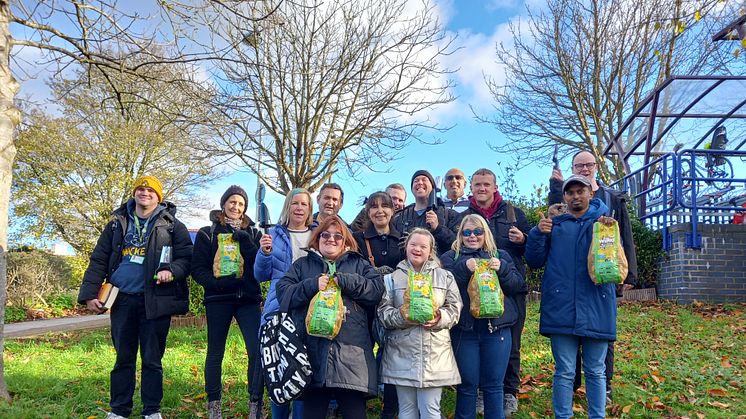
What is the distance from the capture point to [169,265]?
474 cm

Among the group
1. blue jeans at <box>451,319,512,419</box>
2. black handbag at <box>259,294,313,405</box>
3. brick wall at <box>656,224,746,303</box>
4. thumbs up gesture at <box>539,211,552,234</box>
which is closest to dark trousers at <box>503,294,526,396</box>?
blue jeans at <box>451,319,512,419</box>

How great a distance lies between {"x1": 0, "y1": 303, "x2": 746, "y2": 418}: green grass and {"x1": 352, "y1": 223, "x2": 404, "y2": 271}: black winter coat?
1.45m

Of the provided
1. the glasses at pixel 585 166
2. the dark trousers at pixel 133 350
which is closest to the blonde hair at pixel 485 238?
the glasses at pixel 585 166

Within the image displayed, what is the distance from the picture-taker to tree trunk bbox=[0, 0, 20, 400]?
17.7ft

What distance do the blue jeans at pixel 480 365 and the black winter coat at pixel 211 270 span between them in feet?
5.85

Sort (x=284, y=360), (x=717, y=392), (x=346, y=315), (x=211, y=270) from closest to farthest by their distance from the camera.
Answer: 1. (x=284, y=360)
2. (x=346, y=315)
3. (x=211, y=270)
4. (x=717, y=392)

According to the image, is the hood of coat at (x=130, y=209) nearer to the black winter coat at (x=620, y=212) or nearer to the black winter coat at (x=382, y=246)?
the black winter coat at (x=382, y=246)

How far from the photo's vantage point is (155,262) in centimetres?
475

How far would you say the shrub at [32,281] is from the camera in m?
13.6

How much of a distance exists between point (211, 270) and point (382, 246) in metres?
1.49

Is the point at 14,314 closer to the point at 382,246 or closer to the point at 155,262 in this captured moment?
the point at 155,262

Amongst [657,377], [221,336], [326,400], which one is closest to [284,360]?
[326,400]

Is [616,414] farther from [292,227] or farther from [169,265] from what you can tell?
[169,265]

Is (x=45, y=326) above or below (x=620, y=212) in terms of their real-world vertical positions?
below
